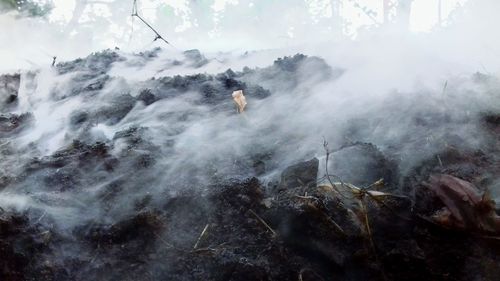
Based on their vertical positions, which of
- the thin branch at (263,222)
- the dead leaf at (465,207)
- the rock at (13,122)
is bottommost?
the thin branch at (263,222)

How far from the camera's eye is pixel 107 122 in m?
3.19

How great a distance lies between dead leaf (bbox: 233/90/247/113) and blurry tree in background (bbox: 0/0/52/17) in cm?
562

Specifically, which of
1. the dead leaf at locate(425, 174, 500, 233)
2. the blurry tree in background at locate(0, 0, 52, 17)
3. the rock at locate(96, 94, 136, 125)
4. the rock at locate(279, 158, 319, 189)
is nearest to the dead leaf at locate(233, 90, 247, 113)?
the rock at locate(96, 94, 136, 125)

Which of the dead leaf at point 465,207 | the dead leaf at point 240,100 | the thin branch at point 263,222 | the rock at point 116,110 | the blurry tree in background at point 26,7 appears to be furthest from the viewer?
the blurry tree in background at point 26,7

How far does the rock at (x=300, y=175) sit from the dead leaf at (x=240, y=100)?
1058mm

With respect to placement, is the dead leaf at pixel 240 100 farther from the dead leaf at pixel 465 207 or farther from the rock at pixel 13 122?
the rock at pixel 13 122

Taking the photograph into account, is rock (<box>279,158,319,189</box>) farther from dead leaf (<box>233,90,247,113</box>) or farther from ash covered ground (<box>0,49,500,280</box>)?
dead leaf (<box>233,90,247,113</box>)

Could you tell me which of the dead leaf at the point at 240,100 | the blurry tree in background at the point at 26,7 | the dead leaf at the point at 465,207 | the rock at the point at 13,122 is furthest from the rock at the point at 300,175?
the blurry tree in background at the point at 26,7

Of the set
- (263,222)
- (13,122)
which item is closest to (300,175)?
(263,222)

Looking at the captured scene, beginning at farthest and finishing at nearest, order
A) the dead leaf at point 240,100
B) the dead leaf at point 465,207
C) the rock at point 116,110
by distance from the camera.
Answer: the rock at point 116,110, the dead leaf at point 240,100, the dead leaf at point 465,207

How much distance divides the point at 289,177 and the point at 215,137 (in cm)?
78

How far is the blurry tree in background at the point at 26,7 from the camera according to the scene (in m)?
6.87

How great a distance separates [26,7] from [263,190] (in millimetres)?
7101

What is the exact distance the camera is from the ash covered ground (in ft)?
5.86
